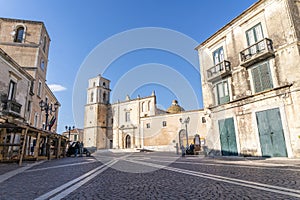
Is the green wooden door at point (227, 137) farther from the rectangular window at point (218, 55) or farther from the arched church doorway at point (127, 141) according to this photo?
the arched church doorway at point (127, 141)

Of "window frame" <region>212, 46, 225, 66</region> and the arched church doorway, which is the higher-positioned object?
"window frame" <region>212, 46, 225, 66</region>

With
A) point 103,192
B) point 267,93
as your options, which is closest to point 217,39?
point 267,93

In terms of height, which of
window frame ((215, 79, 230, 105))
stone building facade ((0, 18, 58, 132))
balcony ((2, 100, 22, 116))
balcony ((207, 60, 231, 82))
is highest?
stone building facade ((0, 18, 58, 132))

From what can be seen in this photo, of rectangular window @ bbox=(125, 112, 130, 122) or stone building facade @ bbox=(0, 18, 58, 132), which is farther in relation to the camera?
rectangular window @ bbox=(125, 112, 130, 122)

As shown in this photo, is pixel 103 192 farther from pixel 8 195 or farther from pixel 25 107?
pixel 25 107

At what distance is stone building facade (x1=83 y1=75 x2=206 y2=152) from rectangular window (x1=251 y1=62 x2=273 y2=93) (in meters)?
19.3

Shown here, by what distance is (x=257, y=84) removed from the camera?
1198cm

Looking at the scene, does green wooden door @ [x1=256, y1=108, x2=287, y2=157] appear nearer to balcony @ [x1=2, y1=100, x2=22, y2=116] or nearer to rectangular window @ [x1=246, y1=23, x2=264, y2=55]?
rectangular window @ [x1=246, y1=23, x2=264, y2=55]

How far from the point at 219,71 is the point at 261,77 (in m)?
3.30

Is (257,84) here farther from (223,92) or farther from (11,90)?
(11,90)

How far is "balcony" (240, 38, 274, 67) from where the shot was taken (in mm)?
11234

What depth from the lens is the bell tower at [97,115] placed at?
1844 inches

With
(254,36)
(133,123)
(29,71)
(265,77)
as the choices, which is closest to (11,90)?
(29,71)

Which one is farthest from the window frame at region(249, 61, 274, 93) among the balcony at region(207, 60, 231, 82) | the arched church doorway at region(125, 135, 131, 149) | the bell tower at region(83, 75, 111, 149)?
the bell tower at region(83, 75, 111, 149)
